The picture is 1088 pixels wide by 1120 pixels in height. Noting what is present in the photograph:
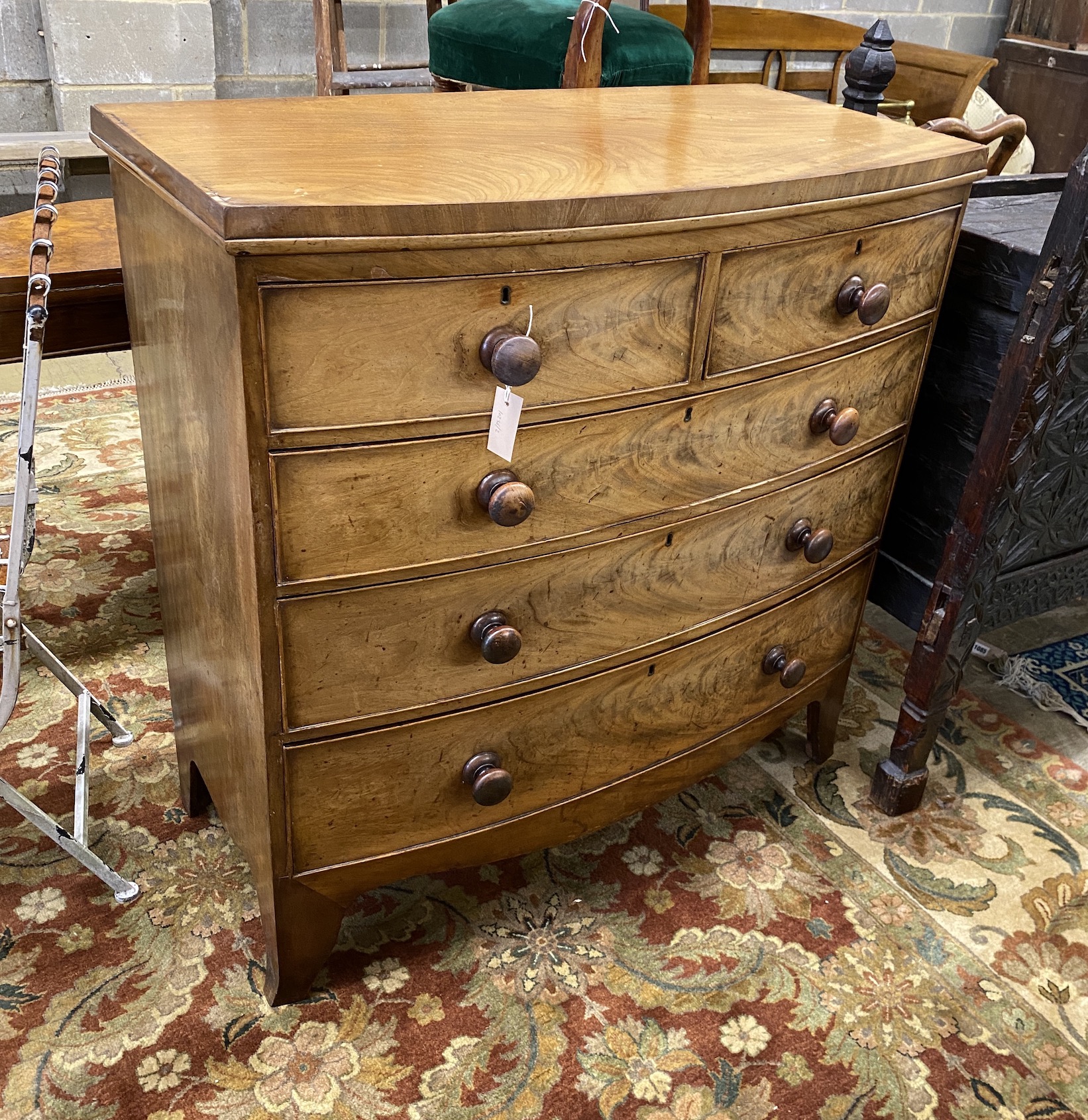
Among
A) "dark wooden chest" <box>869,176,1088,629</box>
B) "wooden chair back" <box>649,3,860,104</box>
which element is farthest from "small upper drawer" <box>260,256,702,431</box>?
"wooden chair back" <box>649,3,860,104</box>

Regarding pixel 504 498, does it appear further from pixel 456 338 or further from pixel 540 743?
→ pixel 540 743

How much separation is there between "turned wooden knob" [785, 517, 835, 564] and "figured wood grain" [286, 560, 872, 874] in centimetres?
11

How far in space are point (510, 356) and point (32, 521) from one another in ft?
2.73

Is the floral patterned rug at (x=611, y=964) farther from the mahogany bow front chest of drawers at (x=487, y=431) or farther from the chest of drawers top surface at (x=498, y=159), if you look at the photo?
the chest of drawers top surface at (x=498, y=159)

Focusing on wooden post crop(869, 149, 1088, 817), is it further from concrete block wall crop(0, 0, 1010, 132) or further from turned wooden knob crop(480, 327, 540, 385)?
concrete block wall crop(0, 0, 1010, 132)

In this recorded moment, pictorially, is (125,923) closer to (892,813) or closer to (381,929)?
(381,929)

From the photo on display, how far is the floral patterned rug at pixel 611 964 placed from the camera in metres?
1.37

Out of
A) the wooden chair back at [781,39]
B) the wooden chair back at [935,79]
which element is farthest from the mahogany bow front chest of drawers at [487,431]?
the wooden chair back at [935,79]

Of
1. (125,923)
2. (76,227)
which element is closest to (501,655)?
(125,923)

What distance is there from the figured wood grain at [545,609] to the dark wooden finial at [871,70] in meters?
0.65

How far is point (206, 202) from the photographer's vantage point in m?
0.94

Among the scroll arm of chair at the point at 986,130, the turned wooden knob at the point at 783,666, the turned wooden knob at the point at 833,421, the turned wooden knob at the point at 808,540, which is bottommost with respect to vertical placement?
the turned wooden knob at the point at 783,666

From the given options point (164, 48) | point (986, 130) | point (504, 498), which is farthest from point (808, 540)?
point (164, 48)

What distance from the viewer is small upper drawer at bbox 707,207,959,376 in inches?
49.3
